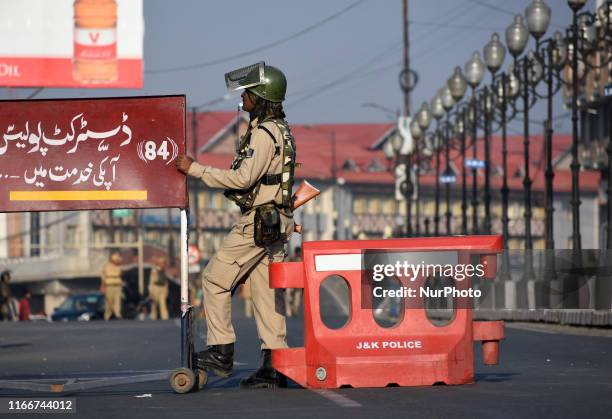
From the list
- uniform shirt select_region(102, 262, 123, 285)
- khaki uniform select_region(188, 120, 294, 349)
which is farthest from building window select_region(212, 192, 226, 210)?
khaki uniform select_region(188, 120, 294, 349)

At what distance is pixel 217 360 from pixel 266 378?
0.33 m

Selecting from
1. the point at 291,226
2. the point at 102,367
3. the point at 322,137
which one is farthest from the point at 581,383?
the point at 322,137

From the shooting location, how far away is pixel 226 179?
34.0 ft

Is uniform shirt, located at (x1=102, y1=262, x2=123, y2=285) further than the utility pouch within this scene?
Yes

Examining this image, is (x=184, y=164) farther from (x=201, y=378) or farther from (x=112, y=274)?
(x=112, y=274)

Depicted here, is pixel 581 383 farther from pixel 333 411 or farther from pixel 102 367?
pixel 102 367

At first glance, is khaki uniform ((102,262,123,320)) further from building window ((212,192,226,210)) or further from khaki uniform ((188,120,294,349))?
building window ((212,192,226,210))

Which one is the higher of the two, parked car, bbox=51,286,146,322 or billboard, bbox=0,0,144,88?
billboard, bbox=0,0,144,88

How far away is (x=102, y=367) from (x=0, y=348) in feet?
18.0

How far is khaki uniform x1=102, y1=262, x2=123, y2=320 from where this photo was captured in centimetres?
3500

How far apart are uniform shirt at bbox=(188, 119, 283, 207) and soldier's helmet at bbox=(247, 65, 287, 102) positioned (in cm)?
17

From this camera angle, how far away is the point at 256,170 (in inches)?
409

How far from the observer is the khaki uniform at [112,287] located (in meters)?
35.0

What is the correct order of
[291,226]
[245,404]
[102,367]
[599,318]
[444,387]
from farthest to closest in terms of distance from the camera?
1. [599,318]
2. [102,367]
3. [291,226]
4. [444,387]
5. [245,404]
